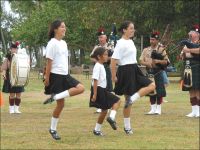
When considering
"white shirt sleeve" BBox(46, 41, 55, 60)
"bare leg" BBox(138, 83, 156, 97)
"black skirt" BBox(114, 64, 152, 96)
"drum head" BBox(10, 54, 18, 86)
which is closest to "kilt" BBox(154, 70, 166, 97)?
"drum head" BBox(10, 54, 18, 86)

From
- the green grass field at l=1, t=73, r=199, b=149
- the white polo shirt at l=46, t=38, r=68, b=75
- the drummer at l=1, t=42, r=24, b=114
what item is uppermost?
the white polo shirt at l=46, t=38, r=68, b=75

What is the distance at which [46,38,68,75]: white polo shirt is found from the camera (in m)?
9.59

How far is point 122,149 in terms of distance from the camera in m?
8.63

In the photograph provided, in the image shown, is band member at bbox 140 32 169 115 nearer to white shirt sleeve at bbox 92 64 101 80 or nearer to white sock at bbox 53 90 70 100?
white shirt sleeve at bbox 92 64 101 80

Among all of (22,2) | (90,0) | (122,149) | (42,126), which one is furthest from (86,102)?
(22,2)

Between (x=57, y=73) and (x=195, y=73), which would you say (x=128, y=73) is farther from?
(x=195, y=73)

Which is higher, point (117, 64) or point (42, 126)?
point (117, 64)

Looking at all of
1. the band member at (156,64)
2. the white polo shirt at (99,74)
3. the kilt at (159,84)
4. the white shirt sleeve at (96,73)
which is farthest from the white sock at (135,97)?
the kilt at (159,84)

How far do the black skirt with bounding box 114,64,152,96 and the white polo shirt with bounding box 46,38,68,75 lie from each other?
1184 millimetres

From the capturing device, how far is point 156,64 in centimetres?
1374

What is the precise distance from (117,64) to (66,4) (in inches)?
1896

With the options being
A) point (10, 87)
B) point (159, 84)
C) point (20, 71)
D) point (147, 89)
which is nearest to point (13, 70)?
point (20, 71)

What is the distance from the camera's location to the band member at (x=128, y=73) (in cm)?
1025

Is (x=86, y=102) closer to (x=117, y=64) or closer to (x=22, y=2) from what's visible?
(x=117, y=64)
